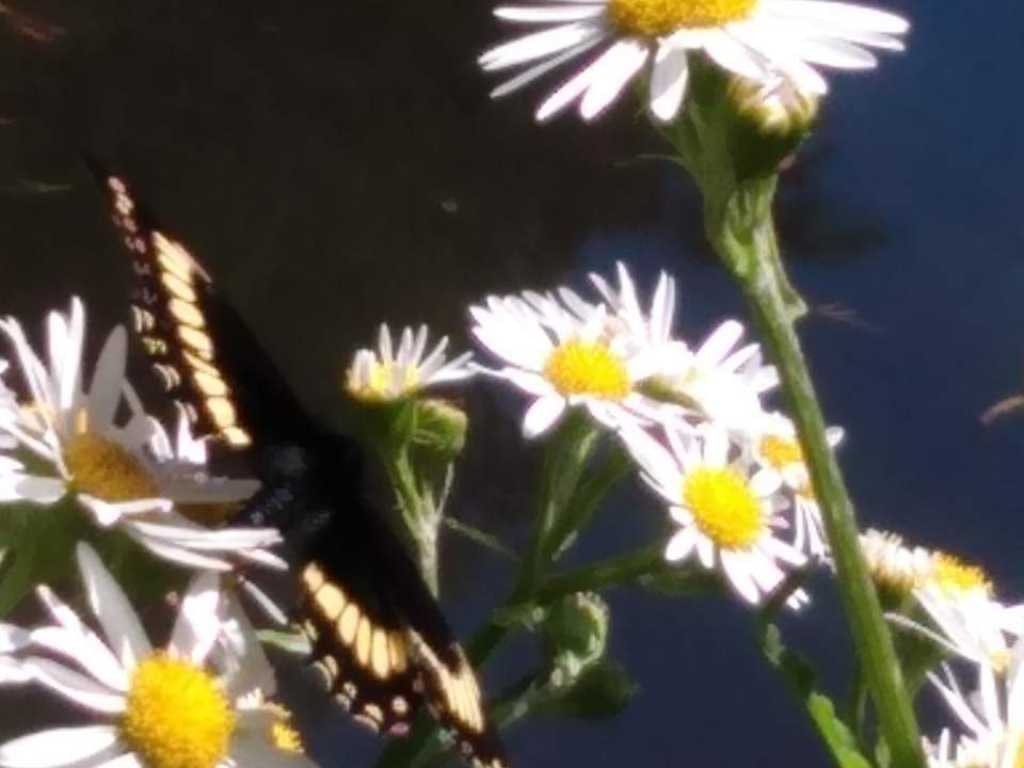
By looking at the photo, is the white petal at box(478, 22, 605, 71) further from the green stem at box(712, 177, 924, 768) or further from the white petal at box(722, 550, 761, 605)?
the white petal at box(722, 550, 761, 605)

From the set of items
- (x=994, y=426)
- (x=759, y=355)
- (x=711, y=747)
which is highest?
(x=759, y=355)

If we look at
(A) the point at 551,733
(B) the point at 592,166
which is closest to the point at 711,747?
(A) the point at 551,733

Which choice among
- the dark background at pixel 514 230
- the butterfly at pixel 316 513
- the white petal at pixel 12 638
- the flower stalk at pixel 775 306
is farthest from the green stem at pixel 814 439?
the dark background at pixel 514 230

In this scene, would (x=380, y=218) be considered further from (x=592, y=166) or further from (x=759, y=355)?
(x=759, y=355)

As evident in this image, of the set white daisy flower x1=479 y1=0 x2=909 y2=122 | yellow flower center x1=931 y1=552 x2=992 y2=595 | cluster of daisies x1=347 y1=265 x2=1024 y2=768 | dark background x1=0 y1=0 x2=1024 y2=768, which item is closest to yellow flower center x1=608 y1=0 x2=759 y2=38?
white daisy flower x1=479 y1=0 x2=909 y2=122

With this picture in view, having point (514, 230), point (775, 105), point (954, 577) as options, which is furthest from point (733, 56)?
point (514, 230)

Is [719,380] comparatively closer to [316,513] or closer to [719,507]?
[719,507]

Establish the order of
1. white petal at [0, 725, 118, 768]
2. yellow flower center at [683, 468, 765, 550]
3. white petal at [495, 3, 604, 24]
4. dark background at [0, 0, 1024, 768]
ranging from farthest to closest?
1. dark background at [0, 0, 1024, 768]
2. yellow flower center at [683, 468, 765, 550]
3. white petal at [495, 3, 604, 24]
4. white petal at [0, 725, 118, 768]
